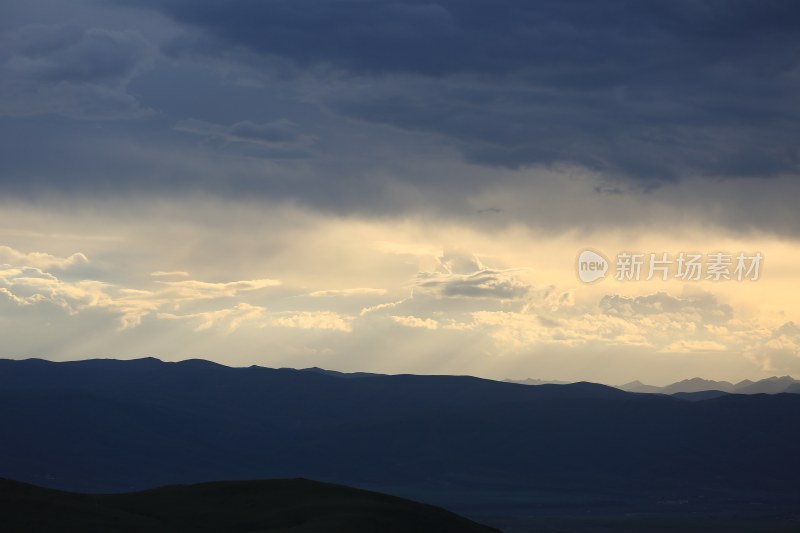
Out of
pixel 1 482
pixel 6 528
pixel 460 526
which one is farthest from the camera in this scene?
pixel 460 526

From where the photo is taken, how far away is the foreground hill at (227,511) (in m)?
75.7

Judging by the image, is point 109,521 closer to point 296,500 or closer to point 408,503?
point 296,500

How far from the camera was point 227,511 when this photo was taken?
90.4 meters

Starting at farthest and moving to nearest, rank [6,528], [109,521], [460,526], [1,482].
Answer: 1. [460,526]
2. [1,482]
3. [109,521]
4. [6,528]

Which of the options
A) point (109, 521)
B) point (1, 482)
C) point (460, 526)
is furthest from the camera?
point (460, 526)

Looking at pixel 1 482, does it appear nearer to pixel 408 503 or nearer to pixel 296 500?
pixel 296 500

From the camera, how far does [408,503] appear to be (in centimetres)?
9406

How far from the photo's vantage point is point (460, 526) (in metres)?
90.8

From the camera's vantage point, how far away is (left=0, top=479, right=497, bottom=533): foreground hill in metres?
75.7

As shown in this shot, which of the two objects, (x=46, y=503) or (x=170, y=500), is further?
(x=170, y=500)

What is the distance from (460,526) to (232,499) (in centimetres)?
2180

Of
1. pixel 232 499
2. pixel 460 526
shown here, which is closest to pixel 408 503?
pixel 460 526

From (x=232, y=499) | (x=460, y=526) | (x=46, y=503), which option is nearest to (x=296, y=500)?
(x=232, y=499)

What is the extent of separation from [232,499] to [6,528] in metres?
27.5
